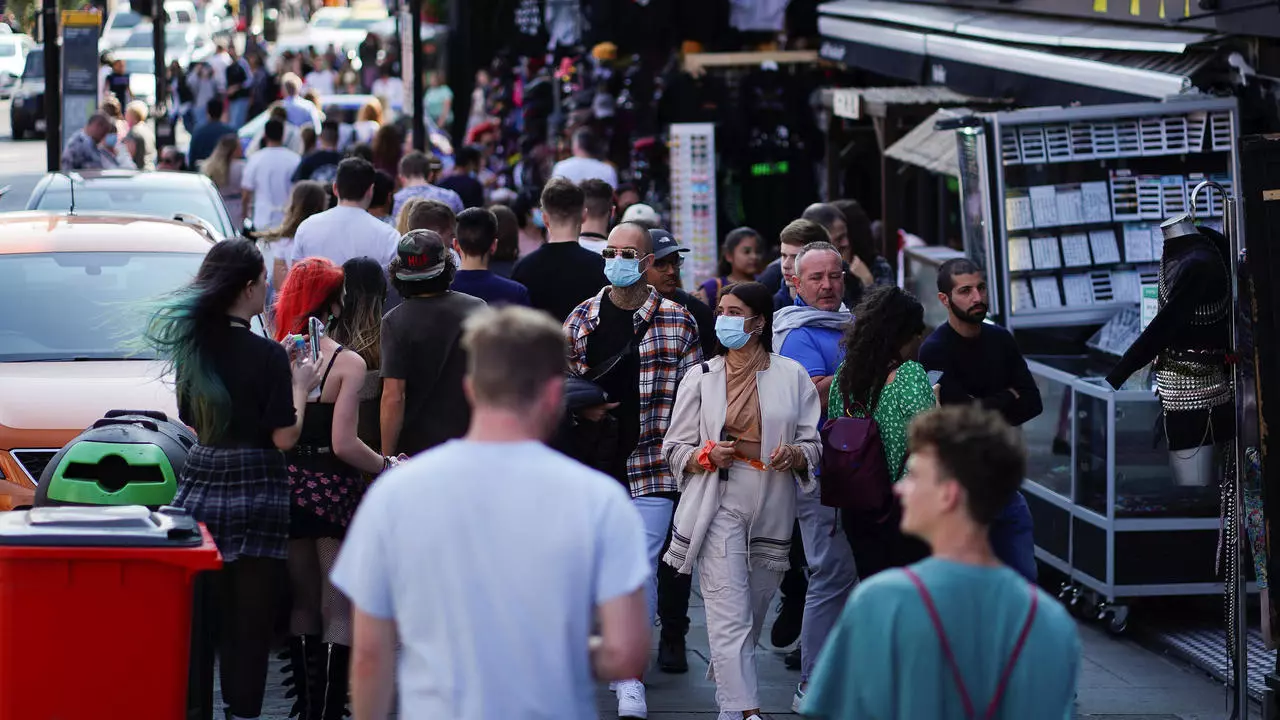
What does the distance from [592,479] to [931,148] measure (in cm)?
964

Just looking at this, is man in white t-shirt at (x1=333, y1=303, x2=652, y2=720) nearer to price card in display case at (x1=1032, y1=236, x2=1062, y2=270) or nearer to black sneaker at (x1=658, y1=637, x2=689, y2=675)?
black sneaker at (x1=658, y1=637, x2=689, y2=675)

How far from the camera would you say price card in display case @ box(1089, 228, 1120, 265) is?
33.8 ft

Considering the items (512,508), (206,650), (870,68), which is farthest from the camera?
(870,68)

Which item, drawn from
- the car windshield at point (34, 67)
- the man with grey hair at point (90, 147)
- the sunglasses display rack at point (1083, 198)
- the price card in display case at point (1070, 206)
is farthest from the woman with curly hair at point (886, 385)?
the car windshield at point (34, 67)

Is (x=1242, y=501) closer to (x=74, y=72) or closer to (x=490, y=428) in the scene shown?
(x=490, y=428)

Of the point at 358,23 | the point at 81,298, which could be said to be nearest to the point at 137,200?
the point at 81,298

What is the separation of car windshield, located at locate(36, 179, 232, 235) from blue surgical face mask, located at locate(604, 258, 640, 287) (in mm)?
5108

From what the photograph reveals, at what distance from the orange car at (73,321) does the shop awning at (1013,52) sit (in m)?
5.20

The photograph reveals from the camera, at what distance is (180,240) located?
924cm

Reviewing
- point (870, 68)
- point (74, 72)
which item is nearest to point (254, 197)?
point (74, 72)

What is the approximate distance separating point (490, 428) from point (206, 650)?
117 inches

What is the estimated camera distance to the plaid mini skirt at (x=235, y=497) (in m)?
5.90

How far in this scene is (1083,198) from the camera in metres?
10.3

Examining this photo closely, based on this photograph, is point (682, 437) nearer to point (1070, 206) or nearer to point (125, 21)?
point (1070, 206)
